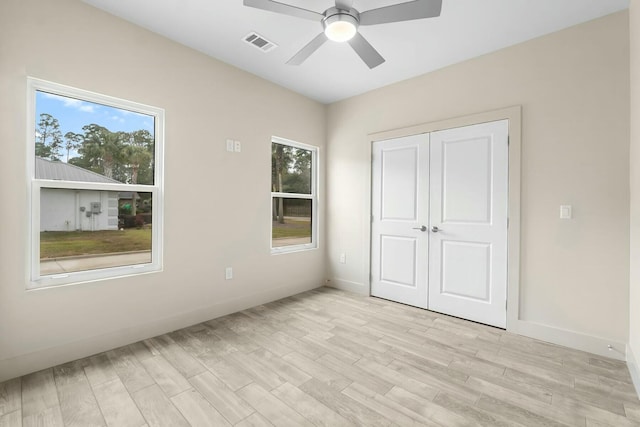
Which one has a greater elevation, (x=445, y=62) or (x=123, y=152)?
(x=445, y=62)

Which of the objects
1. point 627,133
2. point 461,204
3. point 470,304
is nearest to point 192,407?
point 470,304

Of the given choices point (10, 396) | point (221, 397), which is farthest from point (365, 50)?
point (10, 396)

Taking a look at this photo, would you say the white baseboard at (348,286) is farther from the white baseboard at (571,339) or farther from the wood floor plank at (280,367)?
the wood floor plank at (280,367)

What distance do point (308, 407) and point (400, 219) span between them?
252 centimetres

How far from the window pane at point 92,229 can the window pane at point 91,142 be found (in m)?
0.16

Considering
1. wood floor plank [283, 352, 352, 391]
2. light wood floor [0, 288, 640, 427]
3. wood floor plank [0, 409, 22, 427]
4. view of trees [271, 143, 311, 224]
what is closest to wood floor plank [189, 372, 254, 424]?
light wood floor [0, 288, 640, 427]

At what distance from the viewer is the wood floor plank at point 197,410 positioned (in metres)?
1.68

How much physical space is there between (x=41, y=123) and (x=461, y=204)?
386cm

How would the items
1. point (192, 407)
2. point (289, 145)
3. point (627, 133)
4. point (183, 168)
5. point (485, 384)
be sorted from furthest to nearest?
point (289, 145) → point (183, 168) → point (627, 133) → point (485, 384) → point (192, 407)

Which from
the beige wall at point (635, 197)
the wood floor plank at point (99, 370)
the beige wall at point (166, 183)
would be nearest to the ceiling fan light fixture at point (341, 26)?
the beige wall at point (166, 183)

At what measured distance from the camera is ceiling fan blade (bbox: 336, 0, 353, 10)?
78.3 inches

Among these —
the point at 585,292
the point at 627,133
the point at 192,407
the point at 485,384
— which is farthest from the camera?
the point at 585,292

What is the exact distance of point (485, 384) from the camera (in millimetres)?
2059

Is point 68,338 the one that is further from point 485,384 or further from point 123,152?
point 485,384
